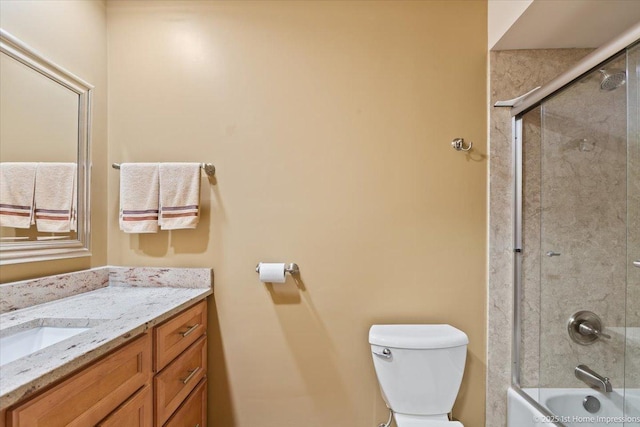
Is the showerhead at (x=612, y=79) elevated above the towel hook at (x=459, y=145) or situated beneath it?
elevated above

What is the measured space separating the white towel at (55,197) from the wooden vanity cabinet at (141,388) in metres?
0.68

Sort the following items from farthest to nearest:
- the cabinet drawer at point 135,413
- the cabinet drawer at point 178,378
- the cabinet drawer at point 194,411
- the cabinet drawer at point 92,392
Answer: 1. the cabinet drawer at point 194,411
2. the cabinet drawer at point 178,378
3. the cabinet drawer at point 135,413
4. the cabinet drawer at point 92,392

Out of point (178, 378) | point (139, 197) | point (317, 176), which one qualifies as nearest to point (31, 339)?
point (178, 378)

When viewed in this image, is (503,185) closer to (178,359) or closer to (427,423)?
(427,423)

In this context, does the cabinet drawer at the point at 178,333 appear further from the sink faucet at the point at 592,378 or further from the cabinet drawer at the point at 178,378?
the sink faucet at the point at 592,378

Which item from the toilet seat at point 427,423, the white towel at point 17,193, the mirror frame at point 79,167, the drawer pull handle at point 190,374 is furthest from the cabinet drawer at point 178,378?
the toilet seat at point 427,423

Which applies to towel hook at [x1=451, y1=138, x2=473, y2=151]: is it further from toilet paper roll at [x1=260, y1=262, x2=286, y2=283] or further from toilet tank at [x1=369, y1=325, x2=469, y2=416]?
toilet paper roll at [x1=260, y1=262, x2=286, y2=283]

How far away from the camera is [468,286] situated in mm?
1484

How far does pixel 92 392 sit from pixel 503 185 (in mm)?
1816

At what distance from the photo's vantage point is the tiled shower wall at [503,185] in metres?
1.46

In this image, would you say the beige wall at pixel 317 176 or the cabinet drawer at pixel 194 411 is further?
the beige wall at pixel 317 176

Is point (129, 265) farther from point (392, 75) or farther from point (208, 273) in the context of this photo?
point (392, 75)

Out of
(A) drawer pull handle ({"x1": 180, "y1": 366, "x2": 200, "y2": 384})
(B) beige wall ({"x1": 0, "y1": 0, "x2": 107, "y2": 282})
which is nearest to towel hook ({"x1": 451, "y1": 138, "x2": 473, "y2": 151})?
(A) drawer pull handle ({"x1": 180, "y1": 366, "x2": 200, "y2": 384})

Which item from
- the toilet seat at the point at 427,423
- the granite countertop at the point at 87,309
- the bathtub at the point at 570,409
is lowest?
the toilet seat at the point at 427,423
